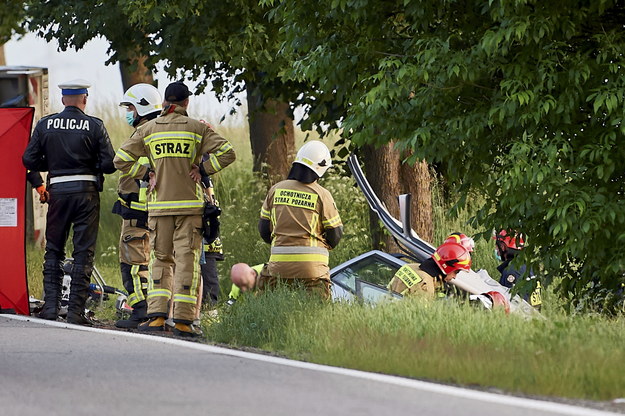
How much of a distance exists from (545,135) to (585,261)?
3.75 feet

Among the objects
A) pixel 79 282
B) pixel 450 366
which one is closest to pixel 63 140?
pixel 79 282

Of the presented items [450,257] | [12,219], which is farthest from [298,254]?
[12,219]

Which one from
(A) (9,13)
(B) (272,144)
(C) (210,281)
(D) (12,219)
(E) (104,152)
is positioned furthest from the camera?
(A) (9,13)

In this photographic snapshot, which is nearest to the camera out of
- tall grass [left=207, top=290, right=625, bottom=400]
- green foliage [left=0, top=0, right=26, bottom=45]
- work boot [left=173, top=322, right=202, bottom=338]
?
tall grass [left=207, top=290, right=625, bottom=400]

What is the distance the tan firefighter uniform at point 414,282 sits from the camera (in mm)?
11758

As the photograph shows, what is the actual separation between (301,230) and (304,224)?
6cm

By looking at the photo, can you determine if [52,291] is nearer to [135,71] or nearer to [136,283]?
[136,283]

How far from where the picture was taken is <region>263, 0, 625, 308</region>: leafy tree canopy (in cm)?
1088

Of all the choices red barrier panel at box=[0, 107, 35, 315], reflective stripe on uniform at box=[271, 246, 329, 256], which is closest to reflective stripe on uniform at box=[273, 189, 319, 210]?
reflective stripe on uniform at box=[271, 246, 329, 256]

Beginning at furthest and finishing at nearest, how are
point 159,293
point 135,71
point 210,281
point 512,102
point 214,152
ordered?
point 135,71 < point 210,281 < point 159,293 < point 214,152 < point 512,102

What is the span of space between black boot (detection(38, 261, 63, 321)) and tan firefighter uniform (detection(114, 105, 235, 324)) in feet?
4.37

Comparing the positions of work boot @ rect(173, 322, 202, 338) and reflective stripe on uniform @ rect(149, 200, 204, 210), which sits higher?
reflective stripe on uniform @ rect(149, 200, 204, 210)

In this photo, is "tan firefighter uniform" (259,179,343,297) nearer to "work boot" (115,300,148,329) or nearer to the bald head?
the bald head

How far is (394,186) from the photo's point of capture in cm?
1898
